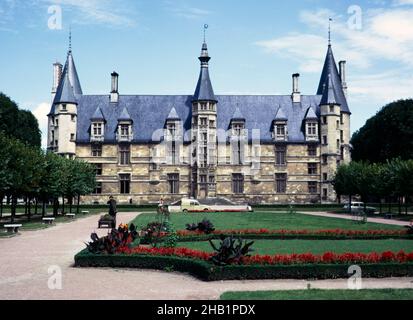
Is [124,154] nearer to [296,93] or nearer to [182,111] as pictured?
[182,111]

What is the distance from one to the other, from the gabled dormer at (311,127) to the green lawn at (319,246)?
44033 mm

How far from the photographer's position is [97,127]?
69000 mm

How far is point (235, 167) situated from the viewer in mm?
68000

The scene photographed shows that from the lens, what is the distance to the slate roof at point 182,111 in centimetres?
6981

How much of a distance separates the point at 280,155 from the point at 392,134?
17293 mm

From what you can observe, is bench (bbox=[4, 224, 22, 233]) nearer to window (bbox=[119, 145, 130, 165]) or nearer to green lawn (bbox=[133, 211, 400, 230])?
green lawn (bbox=[133, 211, 400, 230])

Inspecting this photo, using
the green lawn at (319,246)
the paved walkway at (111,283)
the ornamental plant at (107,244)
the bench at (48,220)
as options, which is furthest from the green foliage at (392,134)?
the paved walkway at (111,283)

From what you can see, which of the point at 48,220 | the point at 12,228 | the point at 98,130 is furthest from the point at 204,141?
the point at 12,228

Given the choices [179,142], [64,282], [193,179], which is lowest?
[64,282]

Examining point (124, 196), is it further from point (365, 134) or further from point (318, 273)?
point (318, 273)

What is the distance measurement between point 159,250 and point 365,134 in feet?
229

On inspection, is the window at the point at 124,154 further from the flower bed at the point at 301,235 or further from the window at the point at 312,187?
the flower bed at the point at 301,235

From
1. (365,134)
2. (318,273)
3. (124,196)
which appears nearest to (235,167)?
(124,196)

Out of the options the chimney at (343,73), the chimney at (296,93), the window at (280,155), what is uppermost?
the chimney at (343,73)
